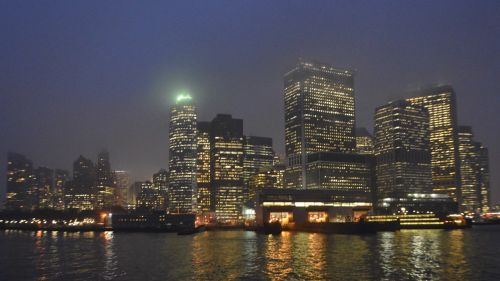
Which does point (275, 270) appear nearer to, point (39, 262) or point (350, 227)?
point (39, 262)

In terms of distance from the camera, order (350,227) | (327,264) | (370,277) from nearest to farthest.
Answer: (370,277) → (327,264) → (350,227)

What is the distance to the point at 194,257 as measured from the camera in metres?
84.8

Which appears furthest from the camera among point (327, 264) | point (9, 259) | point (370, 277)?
point (9, 259)

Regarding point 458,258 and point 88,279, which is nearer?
point 88,279

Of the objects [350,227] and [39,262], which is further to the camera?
[350,227]

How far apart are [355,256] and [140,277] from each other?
35.9 m

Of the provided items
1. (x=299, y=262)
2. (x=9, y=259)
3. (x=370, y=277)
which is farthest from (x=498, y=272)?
(x=9, y=259)

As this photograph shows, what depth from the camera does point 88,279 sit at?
5888 cm

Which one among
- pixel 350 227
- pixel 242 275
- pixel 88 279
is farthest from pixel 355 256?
pixel 350 227

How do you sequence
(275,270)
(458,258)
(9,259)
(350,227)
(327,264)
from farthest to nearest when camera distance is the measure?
(350,227) → (9,259) → (458,258) → (327,264) → (275,270)

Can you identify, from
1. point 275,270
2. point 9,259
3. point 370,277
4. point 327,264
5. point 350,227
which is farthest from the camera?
point 350,227

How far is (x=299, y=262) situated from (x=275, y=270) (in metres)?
9.59

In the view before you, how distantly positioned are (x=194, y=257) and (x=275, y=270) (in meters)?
23.6

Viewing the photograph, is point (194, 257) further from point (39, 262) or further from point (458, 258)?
point (458, 258)
